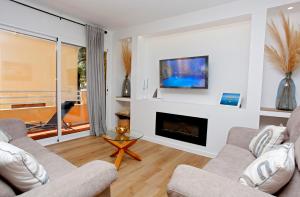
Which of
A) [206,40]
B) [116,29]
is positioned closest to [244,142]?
[206,40]

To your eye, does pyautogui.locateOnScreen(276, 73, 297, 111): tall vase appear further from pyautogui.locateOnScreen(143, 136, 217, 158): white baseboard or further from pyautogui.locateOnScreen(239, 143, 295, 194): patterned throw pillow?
pyautogui.locateOnScreen(239, 143, 295, 194): patterned throw pillow

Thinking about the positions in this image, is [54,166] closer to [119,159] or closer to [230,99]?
[119,159]

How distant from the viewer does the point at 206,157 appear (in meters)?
2.79

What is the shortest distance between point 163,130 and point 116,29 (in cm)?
244

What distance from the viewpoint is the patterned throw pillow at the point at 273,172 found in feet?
2.90

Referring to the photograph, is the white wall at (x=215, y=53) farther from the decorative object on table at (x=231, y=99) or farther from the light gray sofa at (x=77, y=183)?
the light gray sofa at (x=77, y=183)

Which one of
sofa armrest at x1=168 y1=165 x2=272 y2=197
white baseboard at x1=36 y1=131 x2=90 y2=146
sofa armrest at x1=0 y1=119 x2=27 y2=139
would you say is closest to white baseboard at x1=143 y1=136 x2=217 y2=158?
white baseboard at x1=36 y1=131 x2=90 y2=146

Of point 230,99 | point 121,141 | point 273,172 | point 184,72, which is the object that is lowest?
point 121,141

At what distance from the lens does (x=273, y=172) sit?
893 millimetres

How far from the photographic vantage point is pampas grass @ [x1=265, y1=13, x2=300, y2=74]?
2264 millimetres

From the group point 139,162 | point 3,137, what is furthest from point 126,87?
point 3,137

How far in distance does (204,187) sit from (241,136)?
135 centimetres

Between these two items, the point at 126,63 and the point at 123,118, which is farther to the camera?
the point at 123,118

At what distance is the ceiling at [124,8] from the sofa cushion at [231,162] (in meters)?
2.07
